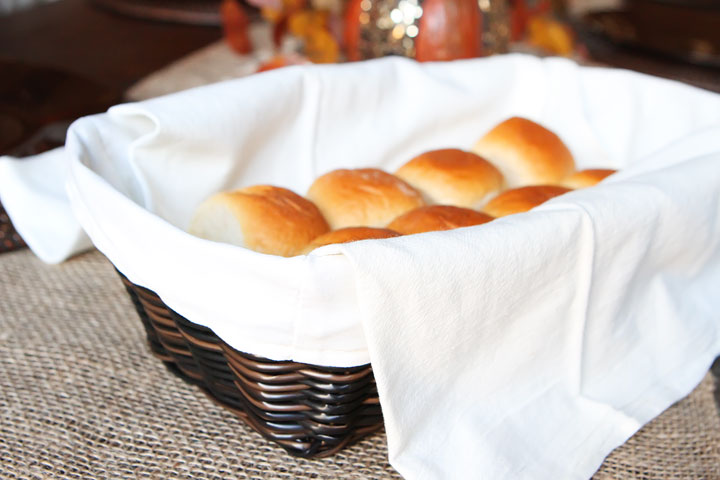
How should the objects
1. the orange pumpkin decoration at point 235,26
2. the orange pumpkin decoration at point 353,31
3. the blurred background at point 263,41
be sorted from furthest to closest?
the orange pumpkin decoration at point 235,26 < the orange pumpkin decoration at point 353,31 < the blurred background at point 263,41

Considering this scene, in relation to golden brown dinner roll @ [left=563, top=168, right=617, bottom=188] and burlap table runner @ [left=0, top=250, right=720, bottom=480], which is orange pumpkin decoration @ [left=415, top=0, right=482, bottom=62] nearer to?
golden brown dinner roll @ [left=563, top=168, right=617, bottom=188]

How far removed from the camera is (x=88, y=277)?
0.74 meters

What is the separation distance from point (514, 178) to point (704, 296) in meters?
0.24

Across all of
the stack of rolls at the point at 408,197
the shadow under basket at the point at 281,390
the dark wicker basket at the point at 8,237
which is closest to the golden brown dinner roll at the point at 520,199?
the stack of rolls at the point at 408,197

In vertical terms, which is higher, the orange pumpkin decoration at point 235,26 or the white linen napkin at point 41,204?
the orange pumpkin decoration at point 235,26

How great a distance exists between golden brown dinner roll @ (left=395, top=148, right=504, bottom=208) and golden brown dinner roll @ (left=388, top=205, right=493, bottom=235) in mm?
68

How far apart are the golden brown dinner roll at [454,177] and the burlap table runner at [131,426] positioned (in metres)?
0.27

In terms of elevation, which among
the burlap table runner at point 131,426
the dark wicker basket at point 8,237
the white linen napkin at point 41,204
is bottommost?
the burlap table runner at point 131,426

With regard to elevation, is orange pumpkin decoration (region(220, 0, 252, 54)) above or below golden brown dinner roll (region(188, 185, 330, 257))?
above

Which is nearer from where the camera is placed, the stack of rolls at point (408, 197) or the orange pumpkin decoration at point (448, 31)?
the stack of rolls at point (408, 197)

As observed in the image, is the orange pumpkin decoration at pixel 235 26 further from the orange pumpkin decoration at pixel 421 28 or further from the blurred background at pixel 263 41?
the orange pumpkin decoration at pixel 421 28

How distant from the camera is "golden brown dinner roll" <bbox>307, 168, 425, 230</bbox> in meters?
0.66

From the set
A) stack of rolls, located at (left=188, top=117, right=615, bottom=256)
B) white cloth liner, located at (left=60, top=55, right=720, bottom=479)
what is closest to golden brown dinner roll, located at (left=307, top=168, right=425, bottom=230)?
stack of rolls, located at (left=188, top=117, right=615, bottom=256)

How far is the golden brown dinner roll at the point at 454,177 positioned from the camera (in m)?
0.70
